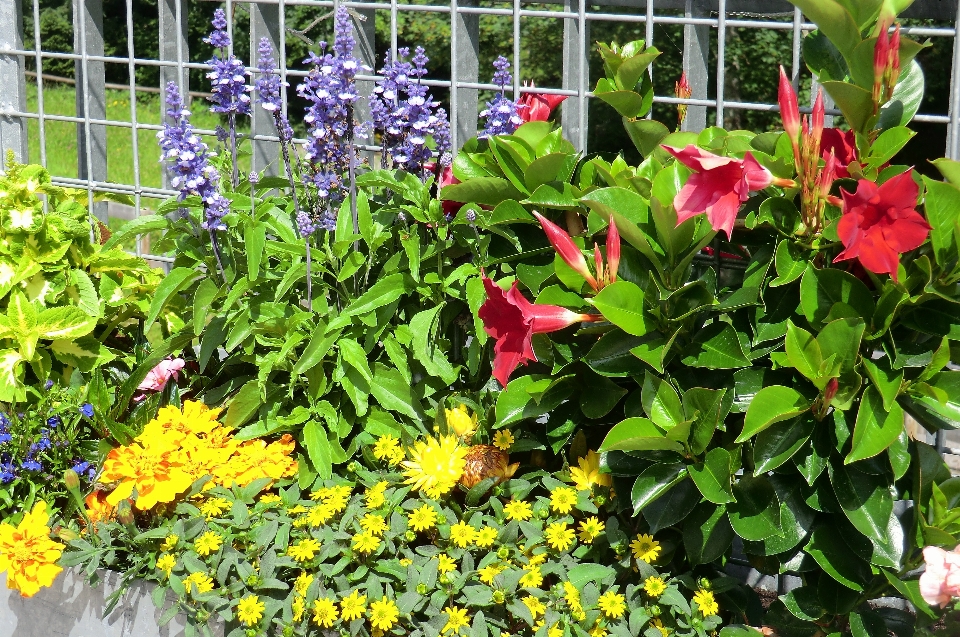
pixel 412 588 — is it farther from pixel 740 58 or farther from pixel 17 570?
pixel 740 58

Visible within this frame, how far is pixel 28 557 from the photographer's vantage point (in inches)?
88.0

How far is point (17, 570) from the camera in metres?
2.24

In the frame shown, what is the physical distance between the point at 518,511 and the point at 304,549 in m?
0.47

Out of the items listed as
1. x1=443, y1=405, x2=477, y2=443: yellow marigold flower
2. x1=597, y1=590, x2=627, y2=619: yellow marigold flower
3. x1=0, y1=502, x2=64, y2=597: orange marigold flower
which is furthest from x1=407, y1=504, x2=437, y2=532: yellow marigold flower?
x1=0, y1=502, x2=64, y2=597: orange marigold flower

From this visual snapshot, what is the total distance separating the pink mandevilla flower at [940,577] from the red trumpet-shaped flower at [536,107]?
135 centimetres

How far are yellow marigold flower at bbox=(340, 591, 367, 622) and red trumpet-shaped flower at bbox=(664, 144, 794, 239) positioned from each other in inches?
39.5

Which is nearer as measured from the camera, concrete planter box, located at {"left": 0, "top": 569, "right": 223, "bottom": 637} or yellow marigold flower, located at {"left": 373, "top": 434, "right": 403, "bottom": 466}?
concrete planter box, located at {"left": 0, "top": 569, "right": 223, "bottom": 637}

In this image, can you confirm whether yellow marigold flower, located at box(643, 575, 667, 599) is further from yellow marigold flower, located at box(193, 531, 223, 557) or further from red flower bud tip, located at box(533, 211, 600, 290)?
yellow marigold flower, located at box(193, 531, 223, 557)

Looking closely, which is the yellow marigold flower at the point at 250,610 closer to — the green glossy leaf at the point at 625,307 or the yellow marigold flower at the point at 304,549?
the yellow marigold flower at the point at 304,549

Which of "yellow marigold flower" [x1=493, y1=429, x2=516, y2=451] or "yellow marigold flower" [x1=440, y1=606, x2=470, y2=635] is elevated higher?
"yellow marigold flower" [x1=493, y1=429, x2=516, y2=451]

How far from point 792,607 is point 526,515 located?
582 mm

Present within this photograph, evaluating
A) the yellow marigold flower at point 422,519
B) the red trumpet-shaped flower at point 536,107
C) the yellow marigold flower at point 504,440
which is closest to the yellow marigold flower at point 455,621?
the yellow marigold flower at point 422,519

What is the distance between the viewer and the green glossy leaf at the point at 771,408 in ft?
5.86

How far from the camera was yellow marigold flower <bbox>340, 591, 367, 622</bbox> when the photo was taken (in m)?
2.00
